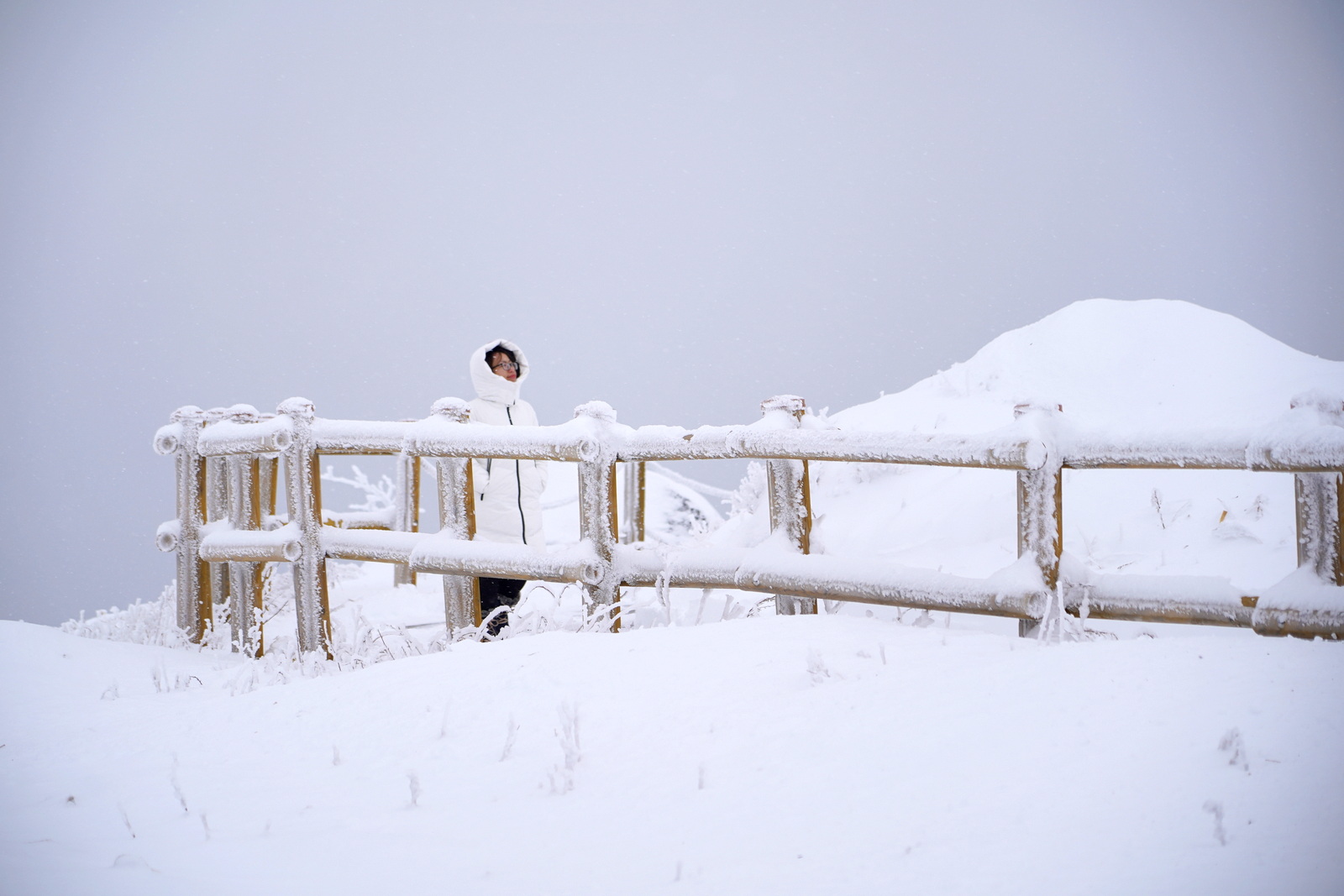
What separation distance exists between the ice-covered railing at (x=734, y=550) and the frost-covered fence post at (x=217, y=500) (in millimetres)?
19

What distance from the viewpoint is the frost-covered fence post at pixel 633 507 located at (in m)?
5.64

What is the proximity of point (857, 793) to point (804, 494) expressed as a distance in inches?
88.6

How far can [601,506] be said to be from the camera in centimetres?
426

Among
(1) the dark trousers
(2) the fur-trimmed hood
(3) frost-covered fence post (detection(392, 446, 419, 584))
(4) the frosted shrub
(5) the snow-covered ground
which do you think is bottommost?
(4) the frosted shrub

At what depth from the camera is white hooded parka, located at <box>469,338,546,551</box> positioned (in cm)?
520

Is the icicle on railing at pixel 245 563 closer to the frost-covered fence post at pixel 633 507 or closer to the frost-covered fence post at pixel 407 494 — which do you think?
the frost-covered fence post at pixel 407 494

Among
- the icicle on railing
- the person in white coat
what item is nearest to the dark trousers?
the person in white coat

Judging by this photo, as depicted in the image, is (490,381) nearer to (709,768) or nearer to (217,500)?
(217,500)

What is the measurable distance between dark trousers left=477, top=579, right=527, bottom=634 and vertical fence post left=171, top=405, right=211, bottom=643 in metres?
2.53

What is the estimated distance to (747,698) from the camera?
100 inches

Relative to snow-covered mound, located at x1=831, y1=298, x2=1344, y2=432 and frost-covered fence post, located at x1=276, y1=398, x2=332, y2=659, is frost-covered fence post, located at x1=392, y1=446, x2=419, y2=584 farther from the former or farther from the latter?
snow-covered mound, located at x1=831, y1=298, x2=1344, y2=432

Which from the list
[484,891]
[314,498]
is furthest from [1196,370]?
[484,891]

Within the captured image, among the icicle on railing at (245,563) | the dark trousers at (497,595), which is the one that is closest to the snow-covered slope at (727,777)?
the dark trousers at (497,595)

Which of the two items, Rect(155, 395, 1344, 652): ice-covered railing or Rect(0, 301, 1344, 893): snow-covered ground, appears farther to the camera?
Rect(155, 395, 1344, 652): ice-covered railing
